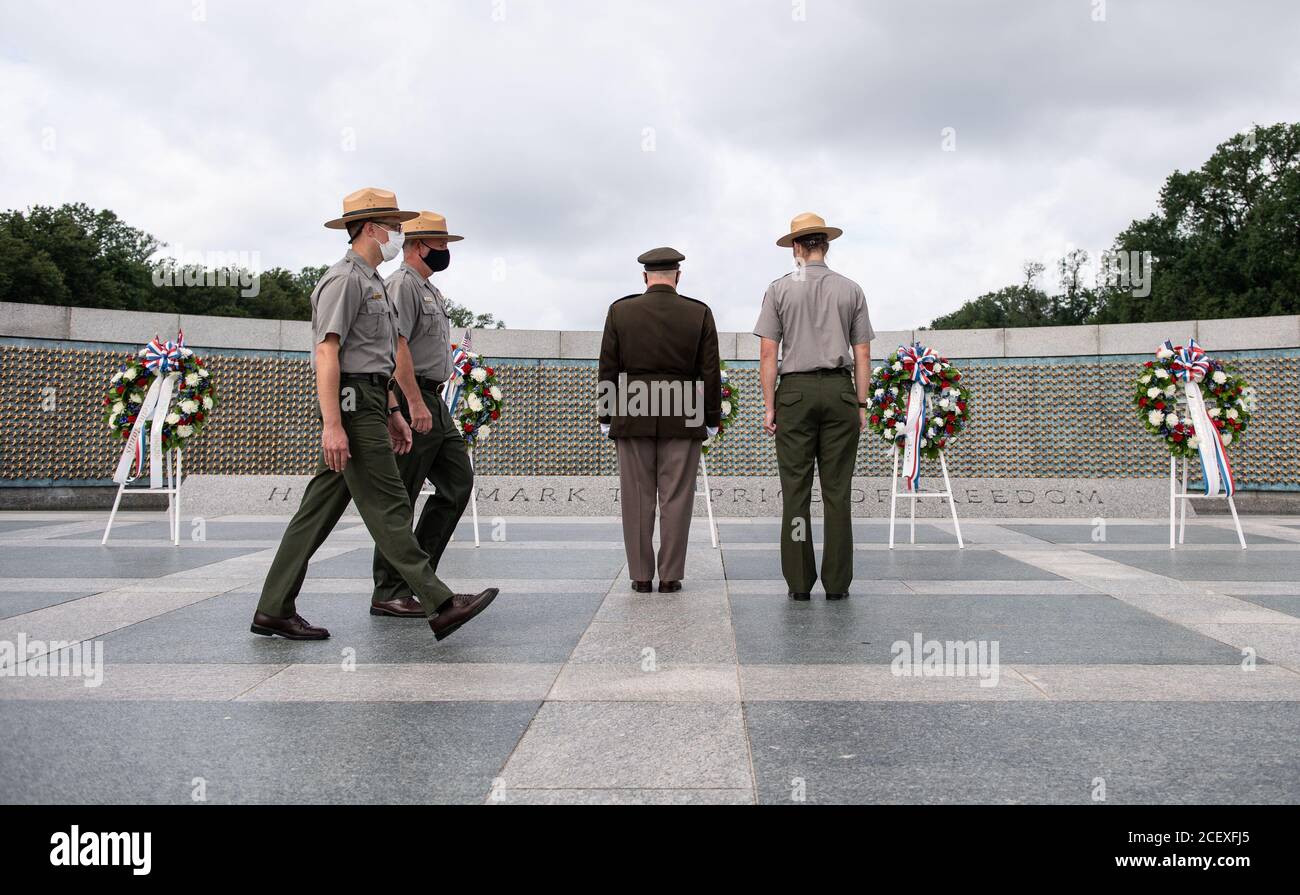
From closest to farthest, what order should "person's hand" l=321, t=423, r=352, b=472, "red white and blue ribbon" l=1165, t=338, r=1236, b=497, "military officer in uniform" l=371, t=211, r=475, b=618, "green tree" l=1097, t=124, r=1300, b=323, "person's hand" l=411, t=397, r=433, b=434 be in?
"person's hand" l=321, t=423, r=352, b=472 → "person's hand" l=411, t=397, r=433, b=434 → "military officer in uniform" l=371, t=211, r=475, b=618 → "red white and blue ribbon" l=1165, t=338, r=1236, b=497 → "green tree" l=1097, t=124, r=1300, b=323

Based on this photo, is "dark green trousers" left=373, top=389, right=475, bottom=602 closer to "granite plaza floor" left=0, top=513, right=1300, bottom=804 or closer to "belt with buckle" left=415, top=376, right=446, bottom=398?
"belt with buckle" left=415, top=376, right=446, bottom=398

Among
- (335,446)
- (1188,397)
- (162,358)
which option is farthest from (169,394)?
(1188,397)

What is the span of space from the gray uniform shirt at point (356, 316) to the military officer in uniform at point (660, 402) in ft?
5.76

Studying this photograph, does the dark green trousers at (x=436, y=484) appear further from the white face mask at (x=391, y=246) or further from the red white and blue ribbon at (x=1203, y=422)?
the red white and blue ribbon at (x=1203, y=422)

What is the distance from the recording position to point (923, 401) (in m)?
10.2

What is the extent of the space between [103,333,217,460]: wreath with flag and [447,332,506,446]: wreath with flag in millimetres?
2591

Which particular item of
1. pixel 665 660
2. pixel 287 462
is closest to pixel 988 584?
pixel 665 660

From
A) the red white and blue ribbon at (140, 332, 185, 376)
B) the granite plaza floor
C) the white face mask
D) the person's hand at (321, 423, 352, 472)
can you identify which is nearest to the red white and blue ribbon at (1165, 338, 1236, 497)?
the granite plaza floor

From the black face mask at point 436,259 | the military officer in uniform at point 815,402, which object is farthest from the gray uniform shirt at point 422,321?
the military officer in uniform at point 815,402

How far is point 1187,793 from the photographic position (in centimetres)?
278

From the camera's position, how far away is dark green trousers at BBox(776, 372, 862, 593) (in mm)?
6199
